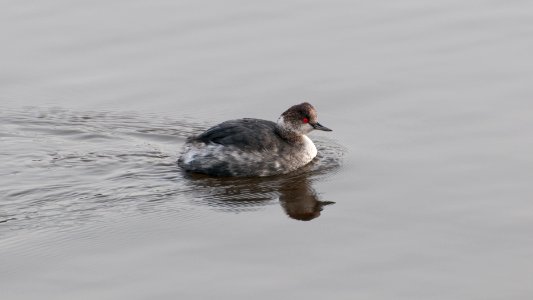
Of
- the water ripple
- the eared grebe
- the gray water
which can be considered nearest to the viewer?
the gray water

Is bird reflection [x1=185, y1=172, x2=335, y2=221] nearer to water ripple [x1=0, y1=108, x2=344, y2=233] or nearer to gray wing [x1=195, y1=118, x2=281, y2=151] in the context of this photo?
water ripple [x1=0, y1=108, x2=344, y2=233]

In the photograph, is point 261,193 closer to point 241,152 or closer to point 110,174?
point 241,152

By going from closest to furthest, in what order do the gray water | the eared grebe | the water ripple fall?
1. the gray water
2. the water ripple
3. the eared grebe

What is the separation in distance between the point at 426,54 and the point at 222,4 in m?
2.91

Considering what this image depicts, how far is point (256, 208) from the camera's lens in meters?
10.4

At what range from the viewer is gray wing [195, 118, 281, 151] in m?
11.6

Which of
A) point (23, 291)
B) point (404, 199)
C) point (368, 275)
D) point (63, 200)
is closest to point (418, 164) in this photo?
point (404, 199)

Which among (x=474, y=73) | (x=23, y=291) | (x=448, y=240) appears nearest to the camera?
(x=23, y=291)

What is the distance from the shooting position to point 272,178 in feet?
37.9

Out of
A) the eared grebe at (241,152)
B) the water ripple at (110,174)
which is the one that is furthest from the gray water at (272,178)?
the eared grebe at (241,152)

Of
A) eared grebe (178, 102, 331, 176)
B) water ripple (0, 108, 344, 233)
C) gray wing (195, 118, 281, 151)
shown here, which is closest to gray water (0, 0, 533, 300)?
water ripple (0, 108, 344, 233)

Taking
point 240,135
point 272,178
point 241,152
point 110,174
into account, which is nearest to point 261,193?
point 272,178

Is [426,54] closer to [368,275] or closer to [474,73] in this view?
[474,73]

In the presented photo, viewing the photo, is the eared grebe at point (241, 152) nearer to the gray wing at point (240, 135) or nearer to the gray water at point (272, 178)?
the gray wing at point (240, 135)
